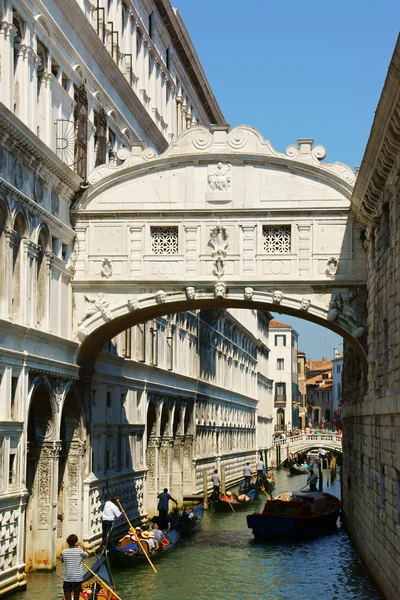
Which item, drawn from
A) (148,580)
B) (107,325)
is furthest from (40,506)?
(107,325)

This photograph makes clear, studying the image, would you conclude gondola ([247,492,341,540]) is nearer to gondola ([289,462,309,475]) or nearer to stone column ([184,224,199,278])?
stone column ([184,224,199,278])

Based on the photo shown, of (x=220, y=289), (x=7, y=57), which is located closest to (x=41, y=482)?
(x=220, y=289)

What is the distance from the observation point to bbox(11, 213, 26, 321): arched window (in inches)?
724

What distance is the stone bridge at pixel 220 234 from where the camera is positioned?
69.2 feet

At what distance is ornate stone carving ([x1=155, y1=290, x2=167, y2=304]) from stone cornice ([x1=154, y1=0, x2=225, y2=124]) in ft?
45.9

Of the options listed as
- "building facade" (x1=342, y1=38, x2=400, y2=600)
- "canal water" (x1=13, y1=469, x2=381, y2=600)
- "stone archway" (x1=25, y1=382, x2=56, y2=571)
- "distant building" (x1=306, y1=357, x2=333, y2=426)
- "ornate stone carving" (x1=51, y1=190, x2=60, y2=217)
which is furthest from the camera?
"distant building" (x1=306, y1=357, x2=333, y2=426)

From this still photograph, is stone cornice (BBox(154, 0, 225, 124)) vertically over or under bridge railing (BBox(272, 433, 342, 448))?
over

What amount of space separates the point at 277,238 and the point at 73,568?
8.67 meters

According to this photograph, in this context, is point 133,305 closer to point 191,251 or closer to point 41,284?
point 191,251

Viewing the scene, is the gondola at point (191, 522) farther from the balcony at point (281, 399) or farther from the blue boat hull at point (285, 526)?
the balcony at point (281, 399)

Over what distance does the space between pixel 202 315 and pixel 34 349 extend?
70.4 ft

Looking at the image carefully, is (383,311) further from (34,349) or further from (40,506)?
(40,506)

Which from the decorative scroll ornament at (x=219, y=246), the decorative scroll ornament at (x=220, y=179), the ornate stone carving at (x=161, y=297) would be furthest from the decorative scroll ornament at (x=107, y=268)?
the decorative scroll ornament at (x=220, y=179)

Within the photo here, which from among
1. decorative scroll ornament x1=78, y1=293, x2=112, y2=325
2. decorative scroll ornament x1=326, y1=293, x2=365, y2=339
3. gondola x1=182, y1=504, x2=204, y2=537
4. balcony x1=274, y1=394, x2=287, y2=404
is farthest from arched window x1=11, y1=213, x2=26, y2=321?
balcony x1=274, y1=394, x2=287, y2=404
